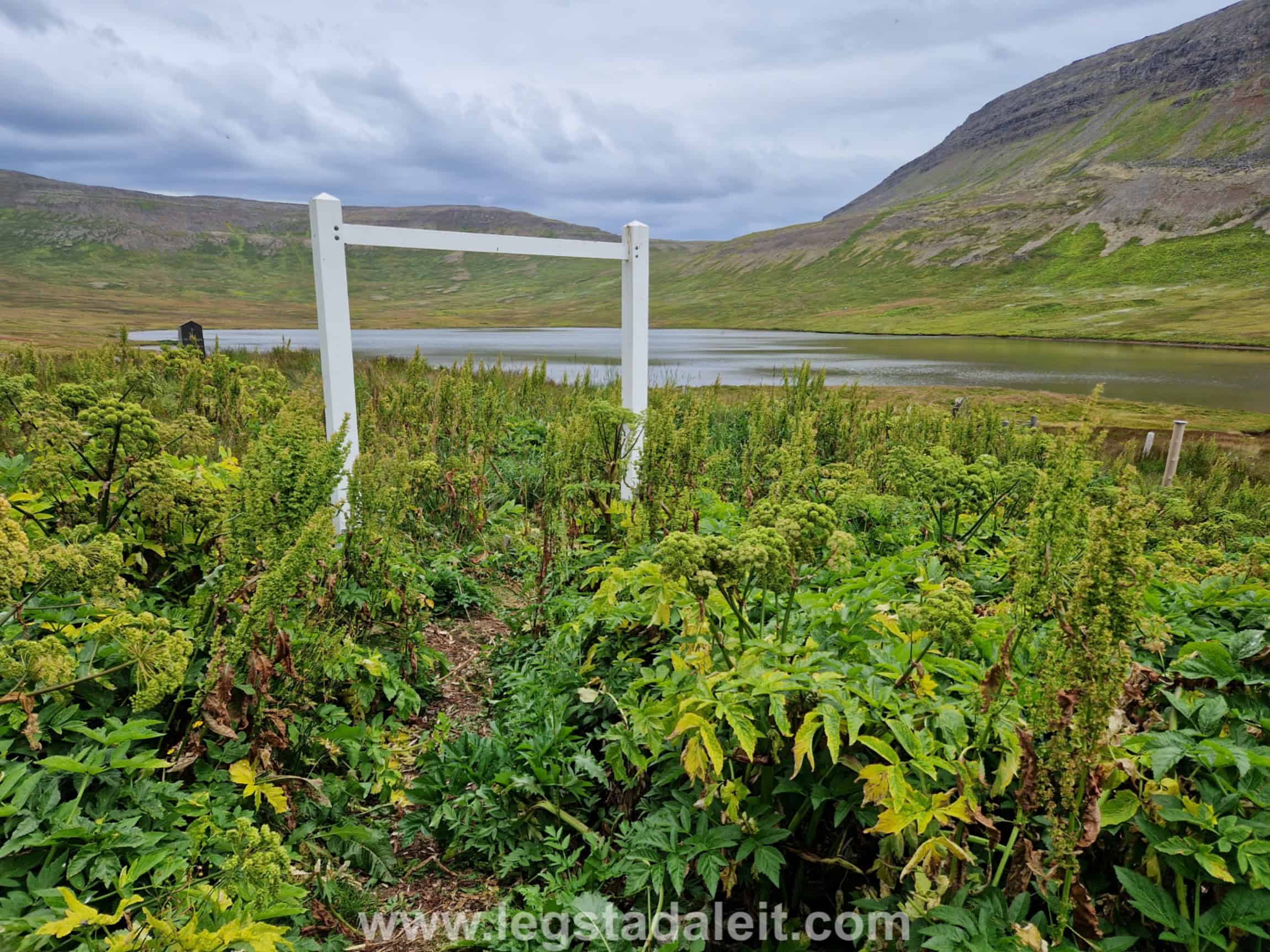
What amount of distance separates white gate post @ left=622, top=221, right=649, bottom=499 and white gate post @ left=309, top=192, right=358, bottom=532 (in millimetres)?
2380

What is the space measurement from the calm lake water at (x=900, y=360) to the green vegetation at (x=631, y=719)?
11.1 metres

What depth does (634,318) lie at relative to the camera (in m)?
6.10

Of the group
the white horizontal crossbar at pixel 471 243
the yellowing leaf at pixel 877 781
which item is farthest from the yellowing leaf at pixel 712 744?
the white horizontal crossbar at pixel 471 243

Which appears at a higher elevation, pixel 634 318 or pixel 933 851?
pixel 634 318

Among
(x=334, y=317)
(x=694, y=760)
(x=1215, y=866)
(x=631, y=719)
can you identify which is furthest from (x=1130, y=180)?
(x=694, y=760)

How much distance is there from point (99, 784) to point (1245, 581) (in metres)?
4.20

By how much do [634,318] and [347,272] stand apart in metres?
2.50

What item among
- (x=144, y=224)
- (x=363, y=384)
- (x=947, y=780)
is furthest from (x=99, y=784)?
(x=144, y=224)

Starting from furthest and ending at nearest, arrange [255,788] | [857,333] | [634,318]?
[857,333], [634,318], [255,788]

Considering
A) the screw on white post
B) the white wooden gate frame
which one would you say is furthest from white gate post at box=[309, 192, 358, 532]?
the screw on white post

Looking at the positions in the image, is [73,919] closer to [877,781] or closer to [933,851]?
[877,781]

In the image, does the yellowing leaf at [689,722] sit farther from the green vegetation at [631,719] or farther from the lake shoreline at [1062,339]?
the lake shoreline at [1062,339]

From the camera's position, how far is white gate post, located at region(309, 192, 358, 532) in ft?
14.6

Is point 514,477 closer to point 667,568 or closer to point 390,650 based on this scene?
point 390,650
